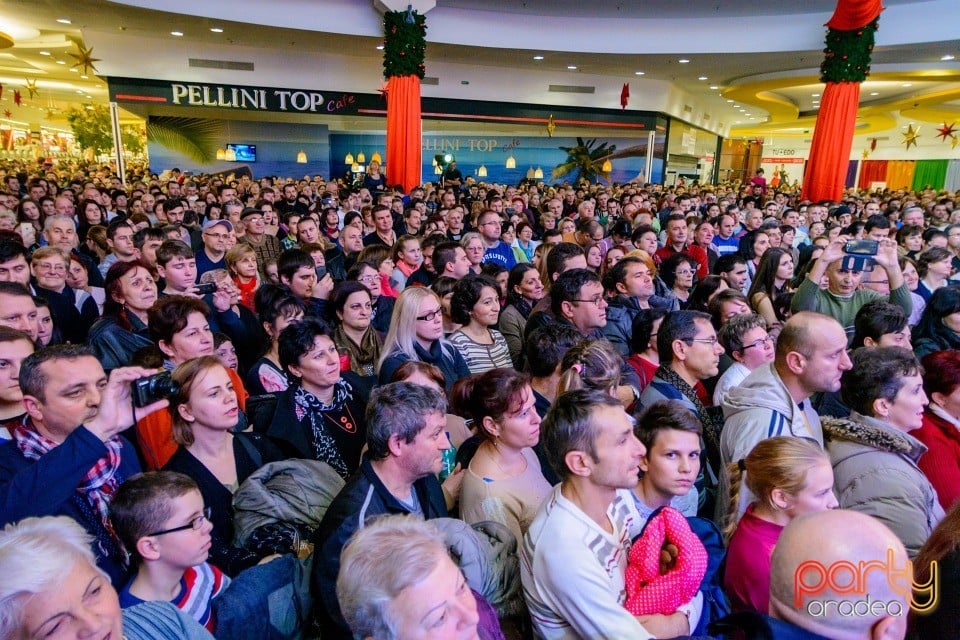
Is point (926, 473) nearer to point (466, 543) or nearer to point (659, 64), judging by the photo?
point (466, 543)

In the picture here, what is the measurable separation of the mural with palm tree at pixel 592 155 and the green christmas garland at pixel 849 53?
315 inches

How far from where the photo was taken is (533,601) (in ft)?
5.30

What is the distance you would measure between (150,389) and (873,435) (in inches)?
92.2

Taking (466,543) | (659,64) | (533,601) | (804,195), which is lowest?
(533,601)

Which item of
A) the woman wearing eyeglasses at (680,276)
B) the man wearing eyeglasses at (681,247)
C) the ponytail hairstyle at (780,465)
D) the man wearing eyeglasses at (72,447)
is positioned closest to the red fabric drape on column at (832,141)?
the man wearing eyeglasses at (681,247)

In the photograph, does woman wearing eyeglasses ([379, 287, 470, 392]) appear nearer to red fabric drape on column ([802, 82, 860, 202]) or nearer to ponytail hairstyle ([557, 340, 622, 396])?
ponytail hairstyle ([557, 340, 622, 396])

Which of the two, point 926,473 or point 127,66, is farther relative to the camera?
point 127,66

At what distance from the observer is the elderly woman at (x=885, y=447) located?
1.89m

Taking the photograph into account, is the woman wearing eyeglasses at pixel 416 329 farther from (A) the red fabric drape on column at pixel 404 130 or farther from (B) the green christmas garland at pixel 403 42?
(B) the green christmas garland at pixel 403 42

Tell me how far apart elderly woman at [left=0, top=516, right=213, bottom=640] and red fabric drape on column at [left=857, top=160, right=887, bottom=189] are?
34732 millimetres

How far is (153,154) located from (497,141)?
938 cm

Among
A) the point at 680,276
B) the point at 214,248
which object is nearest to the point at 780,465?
the point at 680,276

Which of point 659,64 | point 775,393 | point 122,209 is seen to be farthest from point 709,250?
point 659,64

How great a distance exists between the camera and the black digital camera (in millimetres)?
1766
